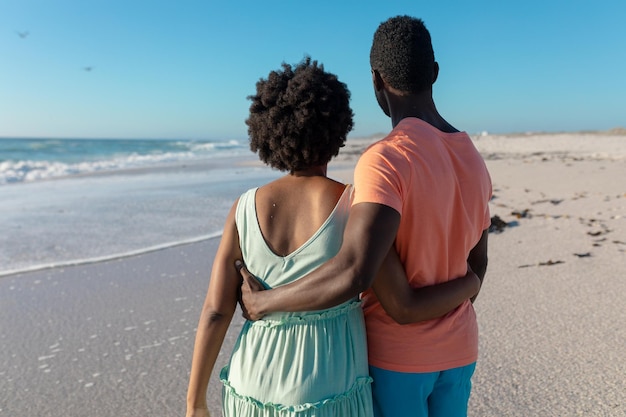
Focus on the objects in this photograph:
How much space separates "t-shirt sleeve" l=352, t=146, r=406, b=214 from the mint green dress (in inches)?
7.0

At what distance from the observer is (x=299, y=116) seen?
1.62m

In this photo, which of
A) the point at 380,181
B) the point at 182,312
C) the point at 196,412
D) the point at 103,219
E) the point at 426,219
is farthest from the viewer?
the point at 103,219

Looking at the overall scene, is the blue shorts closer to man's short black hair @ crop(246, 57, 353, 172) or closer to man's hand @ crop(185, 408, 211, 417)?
man's hand @ crop(185, 408, 211, 417)

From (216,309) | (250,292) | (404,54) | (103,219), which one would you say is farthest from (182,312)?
(103,219)

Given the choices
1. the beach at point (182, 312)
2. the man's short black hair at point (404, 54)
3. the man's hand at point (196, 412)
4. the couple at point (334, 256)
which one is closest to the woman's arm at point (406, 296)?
the couple at point (334, 256)

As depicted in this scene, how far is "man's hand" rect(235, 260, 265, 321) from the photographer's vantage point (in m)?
1.65

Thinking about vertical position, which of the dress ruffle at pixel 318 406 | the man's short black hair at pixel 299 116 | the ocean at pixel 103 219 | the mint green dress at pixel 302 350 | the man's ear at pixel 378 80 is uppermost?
the man's ear at pixel 378 80

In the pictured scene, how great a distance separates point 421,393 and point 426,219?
53cm

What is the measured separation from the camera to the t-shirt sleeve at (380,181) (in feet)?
4.74

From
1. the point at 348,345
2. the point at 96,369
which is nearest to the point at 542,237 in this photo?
the point at 96,369

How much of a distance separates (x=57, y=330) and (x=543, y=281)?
3.80m

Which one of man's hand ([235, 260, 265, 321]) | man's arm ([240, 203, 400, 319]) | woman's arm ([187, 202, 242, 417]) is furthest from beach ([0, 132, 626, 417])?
man's arm ([240, 203, 400, 319])

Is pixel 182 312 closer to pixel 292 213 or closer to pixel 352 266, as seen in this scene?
pixel 292 213

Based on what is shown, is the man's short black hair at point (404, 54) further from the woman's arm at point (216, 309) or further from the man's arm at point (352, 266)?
the woman's arm at point (216, 309)
